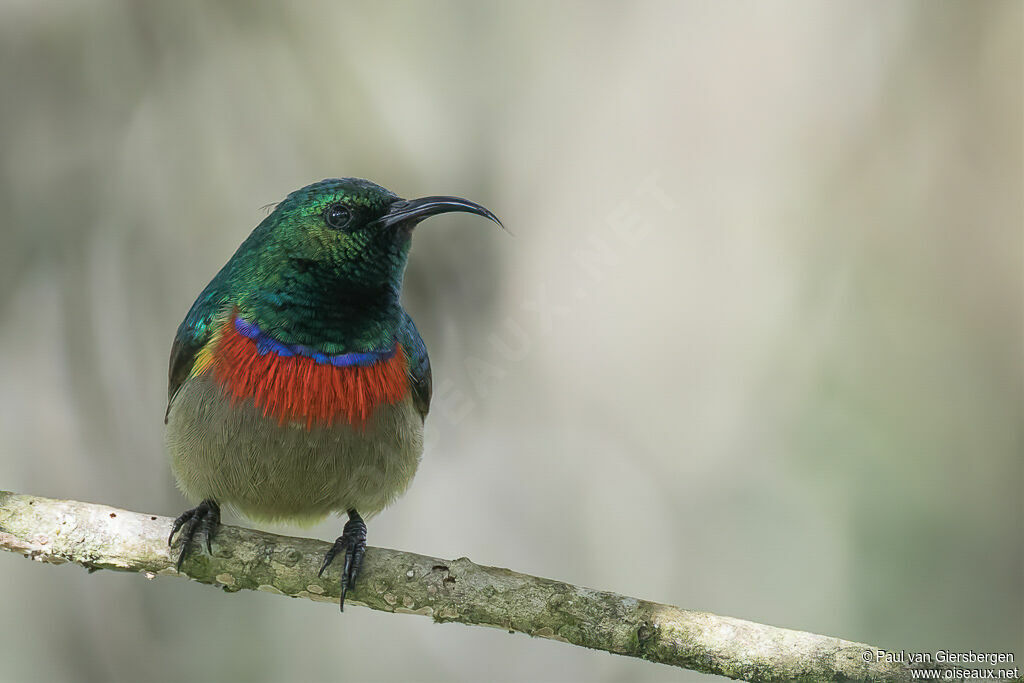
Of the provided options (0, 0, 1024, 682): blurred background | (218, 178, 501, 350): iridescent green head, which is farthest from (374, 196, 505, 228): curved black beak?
(0, 0, 1024, 682): blurred background

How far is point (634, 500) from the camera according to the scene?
6648 millimetres

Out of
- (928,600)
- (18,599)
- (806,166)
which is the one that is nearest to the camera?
(18,599)

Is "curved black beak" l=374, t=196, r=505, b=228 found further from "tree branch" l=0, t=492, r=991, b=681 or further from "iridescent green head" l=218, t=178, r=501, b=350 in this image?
"tree branch" l=0, t=492, r=991, b=681

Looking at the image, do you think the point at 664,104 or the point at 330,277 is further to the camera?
the point at 664,104

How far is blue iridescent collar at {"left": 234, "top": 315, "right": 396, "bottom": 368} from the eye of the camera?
3916 millimetres

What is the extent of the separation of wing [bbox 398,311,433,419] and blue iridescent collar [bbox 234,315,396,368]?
0.28 m

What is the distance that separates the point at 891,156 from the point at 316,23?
13.4 feet

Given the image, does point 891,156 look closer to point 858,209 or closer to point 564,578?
point 858,209

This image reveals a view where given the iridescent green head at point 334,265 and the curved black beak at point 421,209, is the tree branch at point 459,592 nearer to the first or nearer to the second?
the iridescent green head at point 334,265

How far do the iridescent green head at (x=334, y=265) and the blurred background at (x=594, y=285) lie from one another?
7.54ft

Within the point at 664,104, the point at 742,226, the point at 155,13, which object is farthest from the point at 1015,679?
the point at 155,13

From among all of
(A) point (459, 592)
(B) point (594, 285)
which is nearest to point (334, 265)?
(A) point (459, 592)

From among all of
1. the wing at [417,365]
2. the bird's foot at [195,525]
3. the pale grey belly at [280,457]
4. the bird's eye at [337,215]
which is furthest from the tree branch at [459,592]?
the bird's eye at [337,215]

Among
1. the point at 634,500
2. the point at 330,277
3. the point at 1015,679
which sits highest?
the point at 330,277
